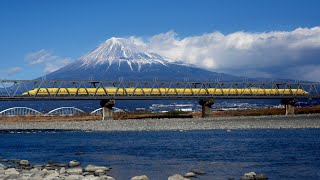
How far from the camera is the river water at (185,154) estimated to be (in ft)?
75.8

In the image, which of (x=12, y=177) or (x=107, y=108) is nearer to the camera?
(x=12, y=177)

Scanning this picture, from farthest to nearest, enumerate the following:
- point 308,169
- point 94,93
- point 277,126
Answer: point 94,93 < point 277,126 < point 308,169

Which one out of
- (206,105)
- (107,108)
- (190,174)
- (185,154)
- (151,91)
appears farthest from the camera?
(151,91)

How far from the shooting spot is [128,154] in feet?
100

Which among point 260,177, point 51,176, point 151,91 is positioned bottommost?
point 260,177

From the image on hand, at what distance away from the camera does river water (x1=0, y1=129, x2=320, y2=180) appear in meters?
23.1

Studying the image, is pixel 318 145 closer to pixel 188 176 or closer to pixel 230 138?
pixel 230 138

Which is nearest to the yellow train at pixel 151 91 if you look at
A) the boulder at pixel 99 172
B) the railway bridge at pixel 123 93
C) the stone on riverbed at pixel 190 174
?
the railway bridge at pixel 123 93

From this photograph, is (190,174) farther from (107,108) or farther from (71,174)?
(107,108)

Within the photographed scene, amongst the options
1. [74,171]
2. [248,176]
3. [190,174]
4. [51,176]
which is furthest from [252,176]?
[51,176]

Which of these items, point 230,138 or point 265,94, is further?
point 265,94

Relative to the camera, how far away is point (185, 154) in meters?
29.7

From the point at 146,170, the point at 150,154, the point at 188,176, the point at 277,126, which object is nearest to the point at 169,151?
the point at 150,154

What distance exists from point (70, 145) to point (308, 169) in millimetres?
19917
